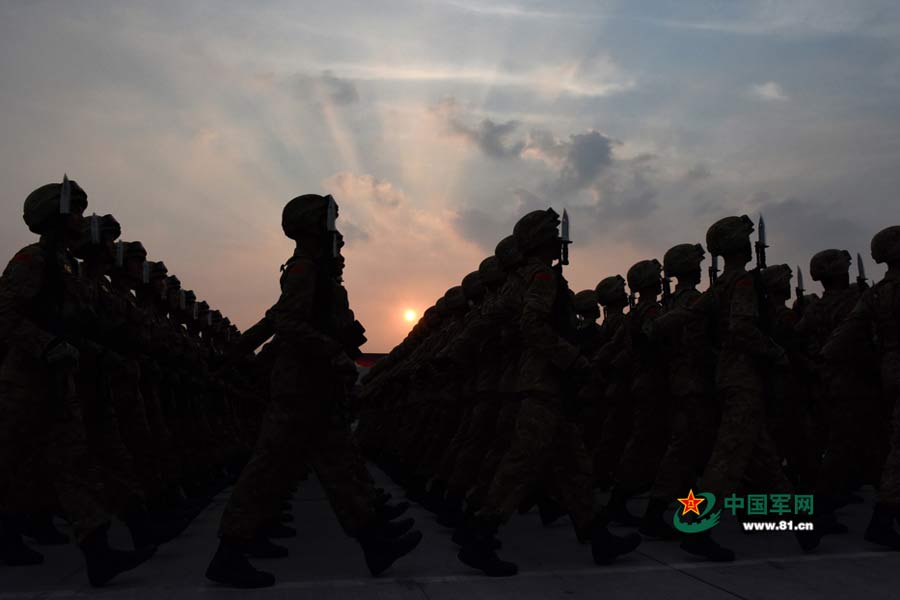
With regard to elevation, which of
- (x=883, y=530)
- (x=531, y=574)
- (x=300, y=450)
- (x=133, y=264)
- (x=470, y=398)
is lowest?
(x=531, y=574)

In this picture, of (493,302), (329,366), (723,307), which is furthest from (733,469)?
(329,366)

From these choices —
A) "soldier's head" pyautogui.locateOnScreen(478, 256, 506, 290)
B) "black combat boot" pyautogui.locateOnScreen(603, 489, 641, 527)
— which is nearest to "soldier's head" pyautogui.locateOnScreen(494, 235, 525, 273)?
"soldier's head" pyautogui.locateOnScreen(478, 256, 506, 290)

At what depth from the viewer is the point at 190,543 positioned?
21.5 feet

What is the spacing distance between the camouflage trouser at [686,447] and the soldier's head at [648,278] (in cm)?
202

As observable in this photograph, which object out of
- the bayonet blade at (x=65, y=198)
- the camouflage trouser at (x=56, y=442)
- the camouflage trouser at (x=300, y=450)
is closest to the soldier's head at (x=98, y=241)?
the bayonet blade at (x=65, y=198)

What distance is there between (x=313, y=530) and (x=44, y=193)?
12.0ft

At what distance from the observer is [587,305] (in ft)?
Result: 36.2

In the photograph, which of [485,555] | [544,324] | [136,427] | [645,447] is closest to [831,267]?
[645,447]

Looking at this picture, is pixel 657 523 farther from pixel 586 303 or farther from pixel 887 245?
pixel 586 303

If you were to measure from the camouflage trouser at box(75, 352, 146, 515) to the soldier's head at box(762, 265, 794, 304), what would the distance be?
739cm

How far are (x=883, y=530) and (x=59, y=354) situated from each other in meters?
5.67

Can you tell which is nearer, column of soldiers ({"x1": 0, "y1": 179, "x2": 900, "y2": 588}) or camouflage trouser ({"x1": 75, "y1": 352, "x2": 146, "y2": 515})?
column of soldiers ({"x1": 0, "y1": 179, "x2": 900, "y2": 588})

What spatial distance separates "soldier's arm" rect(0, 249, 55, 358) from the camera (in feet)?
16.5

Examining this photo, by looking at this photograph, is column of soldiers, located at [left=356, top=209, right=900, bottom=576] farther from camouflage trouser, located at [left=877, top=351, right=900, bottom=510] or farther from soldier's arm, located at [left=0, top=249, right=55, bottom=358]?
soldier's arm, located at [left=0, top=249, right=55, bottom=358]
